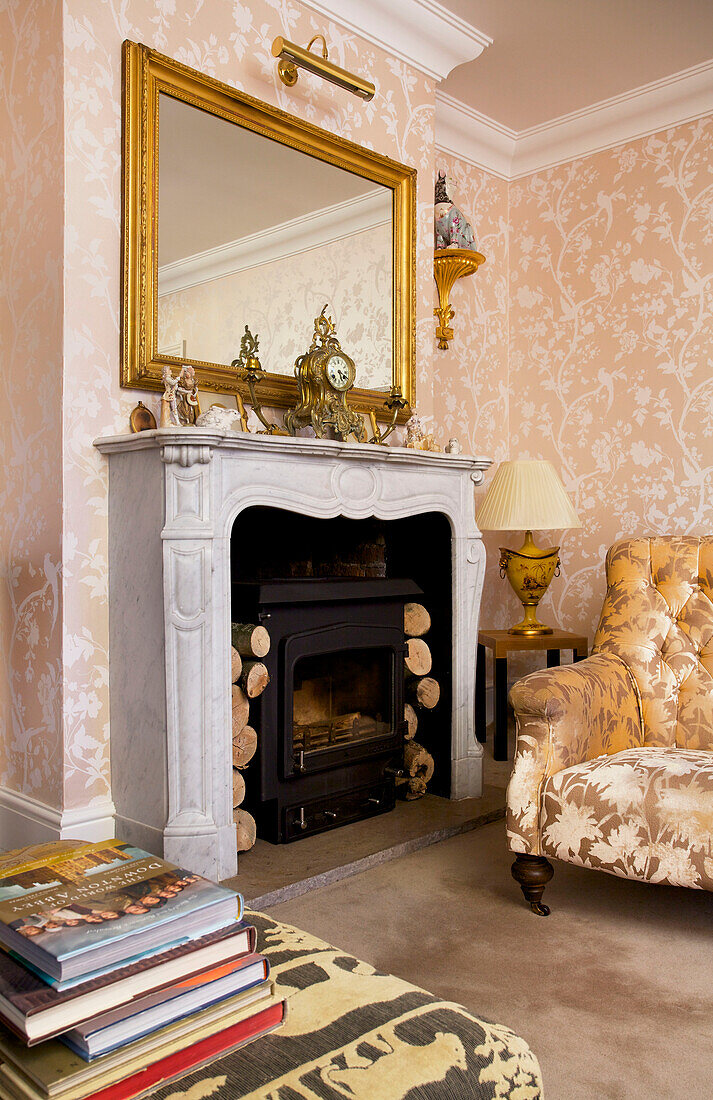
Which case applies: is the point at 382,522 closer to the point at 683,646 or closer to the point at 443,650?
the point at 443,650

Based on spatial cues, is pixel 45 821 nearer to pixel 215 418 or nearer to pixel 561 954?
pixel 215 418

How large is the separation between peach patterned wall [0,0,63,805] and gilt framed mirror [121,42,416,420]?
20 cm

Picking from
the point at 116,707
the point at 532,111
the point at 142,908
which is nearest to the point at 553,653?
the point at 116,707

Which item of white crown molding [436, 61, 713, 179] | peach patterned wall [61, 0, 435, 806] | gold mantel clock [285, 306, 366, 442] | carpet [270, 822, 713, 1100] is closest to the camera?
carpet [270, 822, 713, 1100]

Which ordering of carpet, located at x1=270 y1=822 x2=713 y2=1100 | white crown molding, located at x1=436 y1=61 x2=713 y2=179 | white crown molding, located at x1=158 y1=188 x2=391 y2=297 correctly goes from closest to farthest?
carpet, located at x1=270 y1=822 x2=713 y2=1100 → white crown molding, located at x1=158 y1=188 x2=391 y2=297 → white crown molding, located at x1=436 y1=61 x2=713 y2=179

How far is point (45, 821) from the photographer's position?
7.50 ft

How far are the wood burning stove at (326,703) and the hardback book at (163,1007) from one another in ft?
4.88

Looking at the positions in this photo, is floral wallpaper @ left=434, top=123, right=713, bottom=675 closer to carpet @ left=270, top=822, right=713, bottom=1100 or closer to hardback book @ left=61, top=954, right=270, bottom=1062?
carpet @ left=270, top=822, right=713, bottom=1100

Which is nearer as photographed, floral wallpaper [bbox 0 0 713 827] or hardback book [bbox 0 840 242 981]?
hardback book [bbox 0 840 242 981]

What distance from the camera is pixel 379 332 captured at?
305 centimetres

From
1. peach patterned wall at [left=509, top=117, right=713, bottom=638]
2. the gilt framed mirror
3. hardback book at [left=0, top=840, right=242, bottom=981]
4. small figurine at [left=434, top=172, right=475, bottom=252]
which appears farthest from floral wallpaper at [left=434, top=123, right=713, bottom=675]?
hardback book at [left=0, top=840, right=242, bottom=981]

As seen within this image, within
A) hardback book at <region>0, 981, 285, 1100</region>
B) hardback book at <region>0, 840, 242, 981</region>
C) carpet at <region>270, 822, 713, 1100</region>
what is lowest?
carpet at <region>270, 822, 713, 1100</region>

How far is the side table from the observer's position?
11.1 ft

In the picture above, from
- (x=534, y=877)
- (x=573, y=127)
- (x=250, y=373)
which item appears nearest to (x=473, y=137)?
(x=573, y=127)
